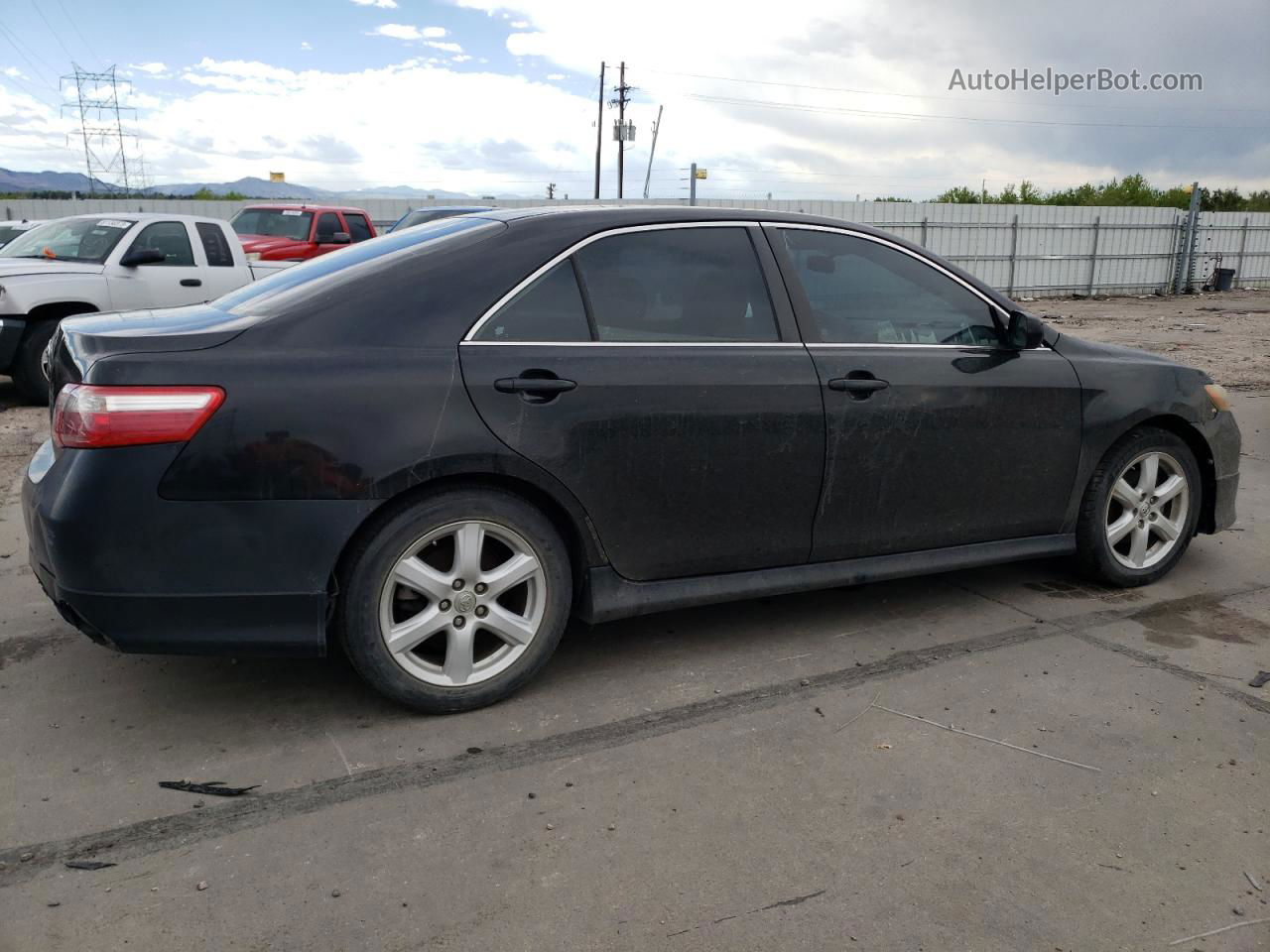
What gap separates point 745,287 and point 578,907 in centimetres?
223

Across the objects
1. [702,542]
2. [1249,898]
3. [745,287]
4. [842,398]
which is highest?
[745,287]

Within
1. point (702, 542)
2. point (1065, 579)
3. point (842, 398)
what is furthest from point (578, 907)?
point (1065, 579)

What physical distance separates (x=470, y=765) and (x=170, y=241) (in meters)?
9.08

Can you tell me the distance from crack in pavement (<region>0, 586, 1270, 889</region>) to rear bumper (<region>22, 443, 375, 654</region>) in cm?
46

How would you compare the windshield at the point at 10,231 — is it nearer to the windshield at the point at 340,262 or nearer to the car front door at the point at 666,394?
the windshield at the point at 340,262

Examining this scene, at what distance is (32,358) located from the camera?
9.13 m

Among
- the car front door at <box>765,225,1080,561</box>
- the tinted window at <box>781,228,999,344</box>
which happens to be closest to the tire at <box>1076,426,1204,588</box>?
the car front door at <box>765,225,1080,561</box>

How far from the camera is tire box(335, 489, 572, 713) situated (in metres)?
3.18

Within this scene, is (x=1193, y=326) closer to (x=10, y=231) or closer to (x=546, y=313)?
(x=546, y=313)

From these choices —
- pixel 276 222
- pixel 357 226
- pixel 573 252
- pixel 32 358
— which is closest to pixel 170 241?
pixel 32 358

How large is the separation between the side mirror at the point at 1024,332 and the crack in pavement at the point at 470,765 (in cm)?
114

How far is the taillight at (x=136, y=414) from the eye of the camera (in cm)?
290

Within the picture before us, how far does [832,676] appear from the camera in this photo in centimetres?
375

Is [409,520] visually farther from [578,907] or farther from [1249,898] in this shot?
[1249,898]
